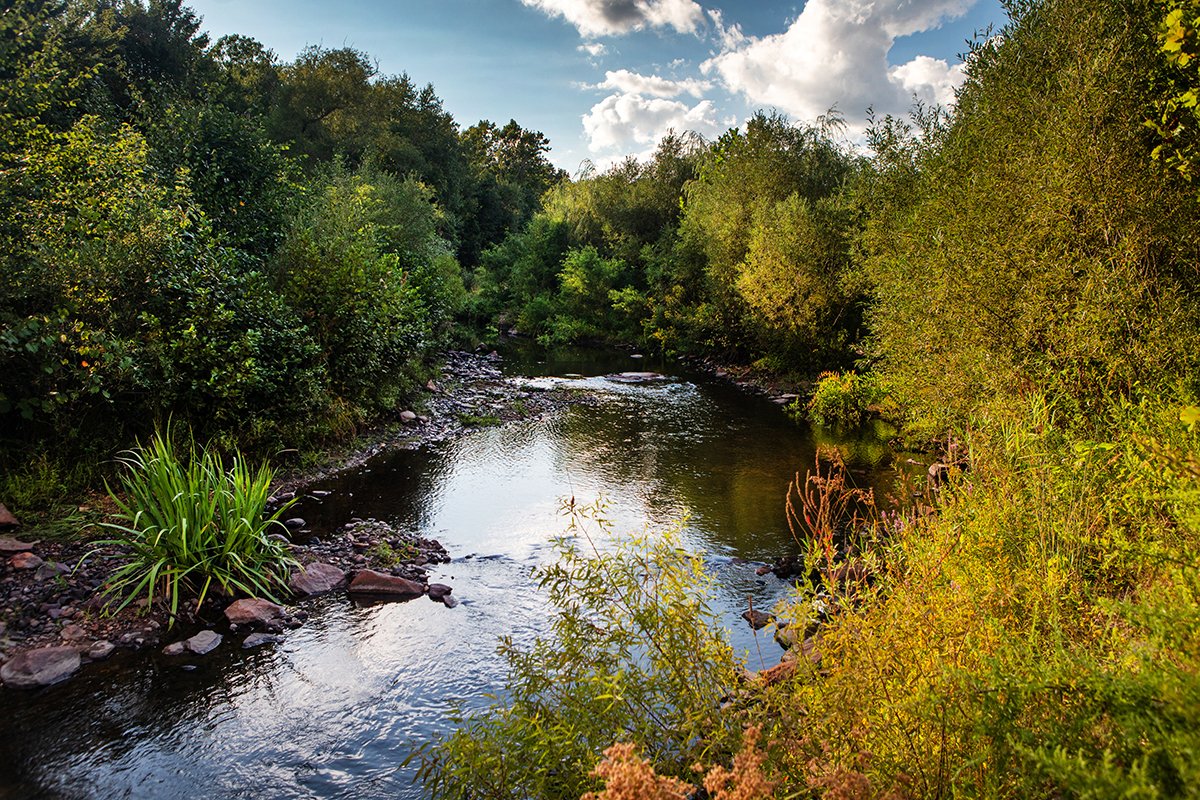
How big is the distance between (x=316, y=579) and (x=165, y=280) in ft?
19.3

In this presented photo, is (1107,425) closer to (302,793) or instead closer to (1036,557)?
(1036,557)

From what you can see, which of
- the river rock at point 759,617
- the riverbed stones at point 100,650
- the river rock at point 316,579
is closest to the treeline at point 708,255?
the river rock at point 759,617

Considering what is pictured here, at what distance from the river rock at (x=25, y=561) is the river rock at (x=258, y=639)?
290 centimetres

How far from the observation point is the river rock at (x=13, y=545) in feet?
26.8

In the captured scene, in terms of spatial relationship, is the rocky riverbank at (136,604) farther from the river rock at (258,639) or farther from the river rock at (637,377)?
the river rock at (637,377)

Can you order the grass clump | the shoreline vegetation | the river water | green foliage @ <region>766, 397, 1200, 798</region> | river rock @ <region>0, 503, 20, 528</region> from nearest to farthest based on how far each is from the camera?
green foliage @ <region>766, 397, 1200, 798</region>, the shoreline vegetation, the river water, the grass clump, river rock @ <region>0, 503, 20, 528</region>

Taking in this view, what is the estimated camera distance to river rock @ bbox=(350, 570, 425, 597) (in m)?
9.06

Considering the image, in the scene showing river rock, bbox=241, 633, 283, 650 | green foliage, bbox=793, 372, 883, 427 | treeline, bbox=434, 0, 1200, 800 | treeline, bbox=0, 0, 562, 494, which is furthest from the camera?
green foliage, bbox=793, 372, 883, 427

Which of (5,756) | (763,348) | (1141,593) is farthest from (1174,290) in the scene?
(763,348)

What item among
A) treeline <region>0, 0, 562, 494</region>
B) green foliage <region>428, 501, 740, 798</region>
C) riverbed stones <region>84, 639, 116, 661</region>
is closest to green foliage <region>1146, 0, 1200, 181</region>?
green foliage <region>428, 501, 740, 798</region>

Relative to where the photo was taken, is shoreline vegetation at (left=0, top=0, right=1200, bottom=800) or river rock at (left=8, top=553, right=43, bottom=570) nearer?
shoreline vegetation at (left=0, top=0, right=1200, bottom=800)

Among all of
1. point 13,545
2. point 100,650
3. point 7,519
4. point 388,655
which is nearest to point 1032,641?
point 388,655

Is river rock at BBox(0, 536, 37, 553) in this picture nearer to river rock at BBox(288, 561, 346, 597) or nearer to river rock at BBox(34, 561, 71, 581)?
river rock at BBox(34, 561, 71, 581)

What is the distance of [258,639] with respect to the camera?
304 inches
